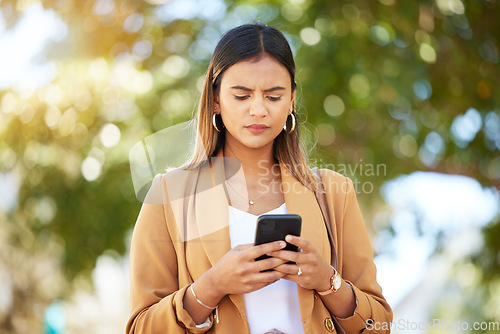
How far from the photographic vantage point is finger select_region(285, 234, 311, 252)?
1.99 m

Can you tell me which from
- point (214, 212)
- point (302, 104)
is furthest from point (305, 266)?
point (302, 104)

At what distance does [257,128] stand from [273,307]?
69 centimetres

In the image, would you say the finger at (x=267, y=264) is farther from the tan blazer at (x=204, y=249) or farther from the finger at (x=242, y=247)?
the tan blazer at (x=204, y=249)

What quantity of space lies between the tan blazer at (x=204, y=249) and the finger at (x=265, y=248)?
0.24m

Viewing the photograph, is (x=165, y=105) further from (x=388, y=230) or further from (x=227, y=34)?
(x=227, y=34)

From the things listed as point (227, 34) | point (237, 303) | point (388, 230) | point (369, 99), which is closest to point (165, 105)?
point (369, 99)

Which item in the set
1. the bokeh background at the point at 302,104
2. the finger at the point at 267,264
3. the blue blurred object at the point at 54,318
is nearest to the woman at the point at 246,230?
the finger at the point at 267,264

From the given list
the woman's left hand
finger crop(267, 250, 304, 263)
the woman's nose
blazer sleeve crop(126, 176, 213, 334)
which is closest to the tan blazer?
blazer sleeve crop(126, 176, 213, 334)

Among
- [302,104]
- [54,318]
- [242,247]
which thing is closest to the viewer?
[242,247]

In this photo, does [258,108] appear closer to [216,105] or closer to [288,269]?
[216,105]

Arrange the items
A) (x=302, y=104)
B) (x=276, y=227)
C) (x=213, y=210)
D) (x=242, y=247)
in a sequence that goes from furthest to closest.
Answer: (x=302, y=104), (x=213, y=210), (x=242, y=247), (x=276, y=227)

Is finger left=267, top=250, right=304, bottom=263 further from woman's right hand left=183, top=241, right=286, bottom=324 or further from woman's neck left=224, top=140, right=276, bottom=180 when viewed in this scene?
woman's neck left=224, top=140, right=276, bottom=180

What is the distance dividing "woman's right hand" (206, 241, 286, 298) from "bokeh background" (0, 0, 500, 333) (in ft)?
13.9

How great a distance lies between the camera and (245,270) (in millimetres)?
2004
